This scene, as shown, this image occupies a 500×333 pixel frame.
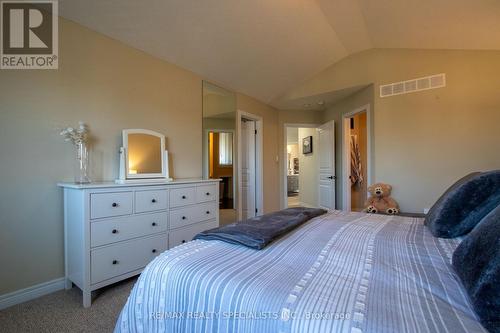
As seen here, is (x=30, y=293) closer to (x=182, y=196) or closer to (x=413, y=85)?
(x=182, y=196)

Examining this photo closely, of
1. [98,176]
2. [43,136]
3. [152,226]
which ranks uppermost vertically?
[43,136]

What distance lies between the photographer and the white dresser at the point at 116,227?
1.85 metres

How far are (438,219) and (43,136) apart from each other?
9.59 ft

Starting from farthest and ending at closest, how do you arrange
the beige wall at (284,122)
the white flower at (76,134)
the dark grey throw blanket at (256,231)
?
the beige wall at (284,122) < the white flower at (76,134) < the dark grey throw blanket at (256,231)

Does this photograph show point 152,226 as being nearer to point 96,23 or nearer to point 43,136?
point 43,136

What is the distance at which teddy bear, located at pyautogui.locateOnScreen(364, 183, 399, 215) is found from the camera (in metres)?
3.50

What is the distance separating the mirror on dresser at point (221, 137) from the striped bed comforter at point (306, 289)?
257 centimetres

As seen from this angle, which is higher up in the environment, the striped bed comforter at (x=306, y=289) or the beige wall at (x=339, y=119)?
the beige wall at (x=339, y=119)

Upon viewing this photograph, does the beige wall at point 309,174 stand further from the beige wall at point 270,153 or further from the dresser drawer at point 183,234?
the dresser drawer at point 183,234

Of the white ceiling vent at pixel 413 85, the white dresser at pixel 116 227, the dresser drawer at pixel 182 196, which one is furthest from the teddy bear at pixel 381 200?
the white dresser at pixel 116 227

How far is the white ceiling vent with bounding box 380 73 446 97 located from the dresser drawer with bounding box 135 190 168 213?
Answer: 3491 mm

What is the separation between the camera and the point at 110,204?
1.95 metres

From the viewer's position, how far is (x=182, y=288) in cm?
87

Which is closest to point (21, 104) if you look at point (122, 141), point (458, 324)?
point (122, 141)
